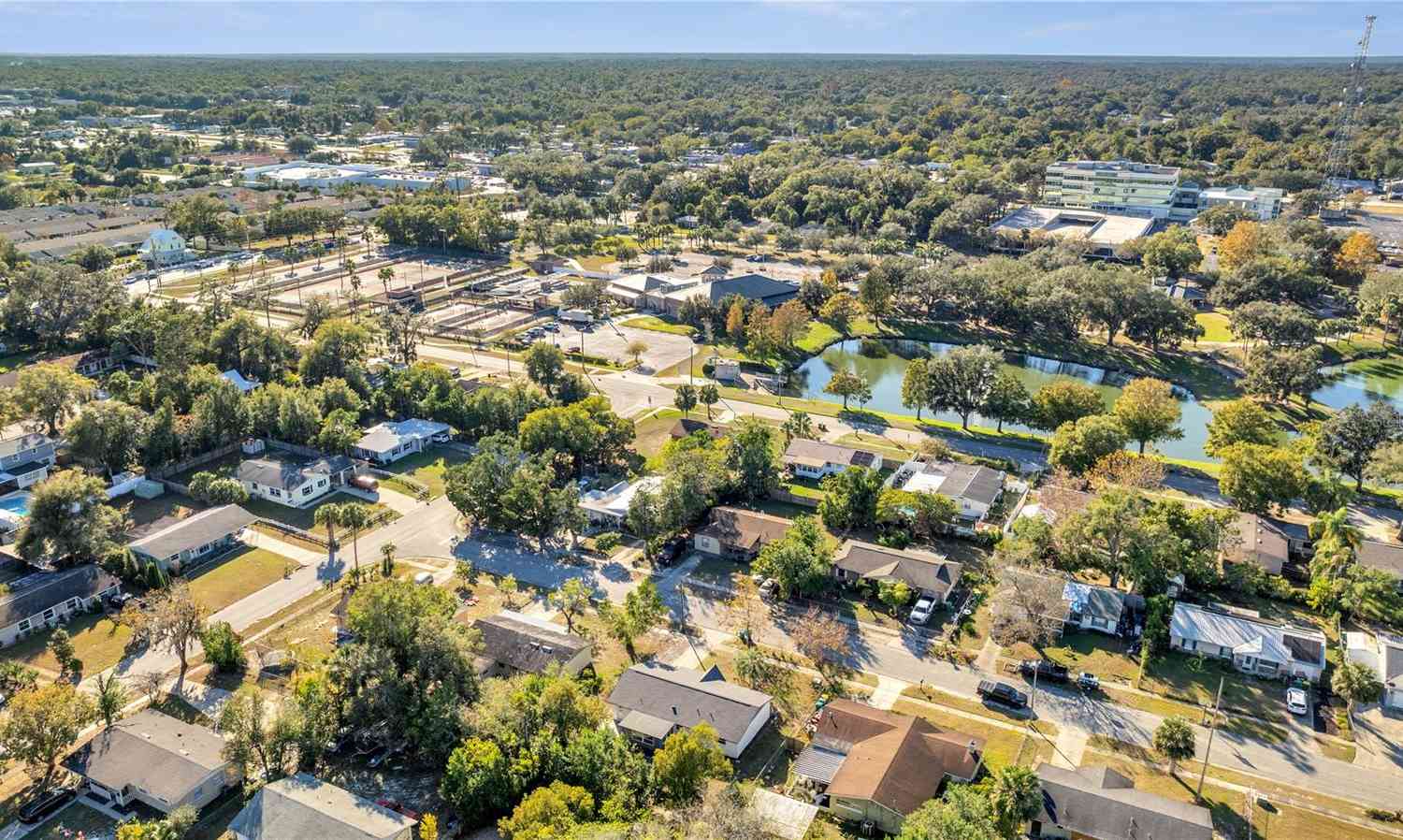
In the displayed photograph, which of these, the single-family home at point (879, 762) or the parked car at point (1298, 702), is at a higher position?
the single-family home at point (879, 762)

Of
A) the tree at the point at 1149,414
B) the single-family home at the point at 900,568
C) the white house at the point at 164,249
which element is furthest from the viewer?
the white house at the point at 164,249

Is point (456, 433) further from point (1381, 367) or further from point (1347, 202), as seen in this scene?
point (1347, 202)

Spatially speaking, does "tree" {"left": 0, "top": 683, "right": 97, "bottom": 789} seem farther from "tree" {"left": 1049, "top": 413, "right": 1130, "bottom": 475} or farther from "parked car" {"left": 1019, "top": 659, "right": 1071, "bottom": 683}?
"tree" {"left": 1049, "top": 413, "right": 1130, "bottom": 475}

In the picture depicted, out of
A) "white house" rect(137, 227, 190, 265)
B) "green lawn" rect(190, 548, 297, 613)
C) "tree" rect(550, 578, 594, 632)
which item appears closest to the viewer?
"tree" rect(550, 578, 594, 632)

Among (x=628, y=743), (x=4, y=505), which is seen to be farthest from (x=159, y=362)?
(x=628, y=743)

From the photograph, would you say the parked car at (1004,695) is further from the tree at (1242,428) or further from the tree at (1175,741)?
the tree at (1242,428)

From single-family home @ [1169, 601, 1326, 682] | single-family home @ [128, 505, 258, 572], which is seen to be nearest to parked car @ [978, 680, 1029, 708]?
single-family home @ [1169, 601, 1326, 682]

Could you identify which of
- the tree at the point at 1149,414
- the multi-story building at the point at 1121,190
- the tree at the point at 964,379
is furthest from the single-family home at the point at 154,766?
the multi-story building at the point at 1121,190
